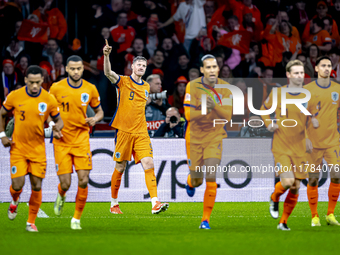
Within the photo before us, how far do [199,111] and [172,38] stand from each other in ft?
24.4

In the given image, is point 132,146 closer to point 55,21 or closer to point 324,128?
point 324,128

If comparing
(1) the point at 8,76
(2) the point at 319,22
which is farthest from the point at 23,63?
(2) the point at 319,22

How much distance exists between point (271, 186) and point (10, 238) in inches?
227

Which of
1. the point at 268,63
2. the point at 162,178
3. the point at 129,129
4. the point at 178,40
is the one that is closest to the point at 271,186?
the point at 162,178

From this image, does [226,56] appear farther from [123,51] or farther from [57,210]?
[57,210]

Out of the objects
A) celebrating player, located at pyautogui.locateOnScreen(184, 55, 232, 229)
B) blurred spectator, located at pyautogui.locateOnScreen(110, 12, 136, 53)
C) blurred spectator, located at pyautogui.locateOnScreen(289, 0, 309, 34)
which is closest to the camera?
celebrating player, located at pyautogui.locateOnScreen(184, 55, 232, 229)

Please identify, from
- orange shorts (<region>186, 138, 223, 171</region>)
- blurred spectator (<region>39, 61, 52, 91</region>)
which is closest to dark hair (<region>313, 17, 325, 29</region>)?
blurred spectator (<region>39, 61, 52, 91</region>)

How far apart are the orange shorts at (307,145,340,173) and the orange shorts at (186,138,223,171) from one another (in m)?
1.27

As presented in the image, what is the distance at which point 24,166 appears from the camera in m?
6.24

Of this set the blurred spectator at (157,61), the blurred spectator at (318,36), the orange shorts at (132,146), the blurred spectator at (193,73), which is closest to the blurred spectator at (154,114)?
the blurred spectator at (193,73)

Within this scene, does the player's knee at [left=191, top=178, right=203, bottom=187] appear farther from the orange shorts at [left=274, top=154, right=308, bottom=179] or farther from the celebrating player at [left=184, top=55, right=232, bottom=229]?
the orange shorts at [left=274, top=154, right=308, bottom=179]

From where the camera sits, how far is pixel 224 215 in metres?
8.34

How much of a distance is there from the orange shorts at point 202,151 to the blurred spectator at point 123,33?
6764 mm

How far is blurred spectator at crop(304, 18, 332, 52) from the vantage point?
13988 mm
